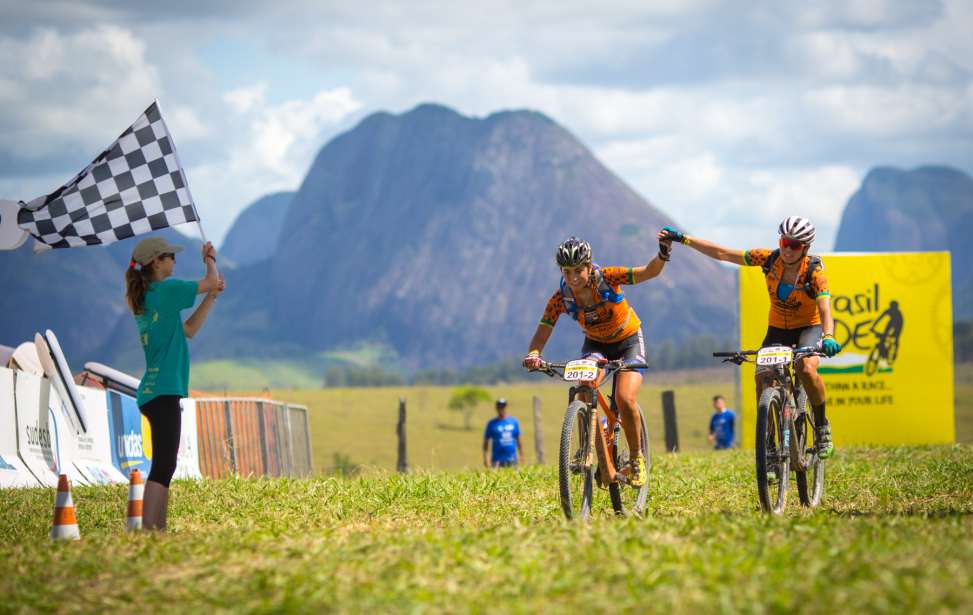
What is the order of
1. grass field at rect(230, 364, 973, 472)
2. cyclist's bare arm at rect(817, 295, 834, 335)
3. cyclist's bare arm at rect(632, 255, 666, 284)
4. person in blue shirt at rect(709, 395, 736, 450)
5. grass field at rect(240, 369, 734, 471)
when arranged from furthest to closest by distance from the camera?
grass field at rect(240, 369, 734, 471) < grass field at rect(230, 364, 973, 472) < person in blue shirt at rect(709, 395, 736, 450) < cyclist's bare arm at rect(817, 295, 834, 335) < cyclist's bare arm at rect(632, 255, 666, 284)

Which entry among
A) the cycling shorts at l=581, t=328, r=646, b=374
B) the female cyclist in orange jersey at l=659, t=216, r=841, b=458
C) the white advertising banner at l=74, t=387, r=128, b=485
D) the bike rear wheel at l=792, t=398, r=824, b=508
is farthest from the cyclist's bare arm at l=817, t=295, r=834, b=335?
the white advertising banner at l=74, t=387, r=128, b=485

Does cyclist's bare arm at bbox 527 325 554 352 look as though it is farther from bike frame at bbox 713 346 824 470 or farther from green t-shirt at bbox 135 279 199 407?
green t-shirt at bbox 135 279 199 407

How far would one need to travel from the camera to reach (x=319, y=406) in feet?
484

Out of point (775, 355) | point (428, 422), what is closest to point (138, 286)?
point (775, 355)

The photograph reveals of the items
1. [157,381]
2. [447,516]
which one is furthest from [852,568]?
[157,381]

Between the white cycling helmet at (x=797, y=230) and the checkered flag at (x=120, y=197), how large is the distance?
17.6ft

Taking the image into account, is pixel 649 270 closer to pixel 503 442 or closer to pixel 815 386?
pixel 815 386

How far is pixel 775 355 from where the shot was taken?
854 cm

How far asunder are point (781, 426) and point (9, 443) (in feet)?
29.7

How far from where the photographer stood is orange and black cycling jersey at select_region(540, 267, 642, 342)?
870 cm

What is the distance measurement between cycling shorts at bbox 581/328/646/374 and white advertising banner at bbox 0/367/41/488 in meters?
7.39

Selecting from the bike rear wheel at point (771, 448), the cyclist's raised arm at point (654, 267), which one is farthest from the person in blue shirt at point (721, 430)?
the cyclist's raised arm at point (654, 267)

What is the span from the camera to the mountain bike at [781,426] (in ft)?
27.3

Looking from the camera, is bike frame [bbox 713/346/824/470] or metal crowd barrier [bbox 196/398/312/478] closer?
bike frame [bbox 713/346/824/470]
